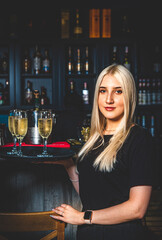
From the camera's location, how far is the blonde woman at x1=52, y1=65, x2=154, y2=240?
0.94m

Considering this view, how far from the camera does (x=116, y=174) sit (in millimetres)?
1018

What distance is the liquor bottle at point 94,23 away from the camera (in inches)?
133

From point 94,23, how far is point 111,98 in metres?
2.50

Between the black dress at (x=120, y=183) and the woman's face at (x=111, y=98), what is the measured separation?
0.11 metres

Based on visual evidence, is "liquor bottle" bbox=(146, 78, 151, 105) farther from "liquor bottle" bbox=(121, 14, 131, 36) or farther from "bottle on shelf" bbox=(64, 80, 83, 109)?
"bottle on shelf" bbox=(64, 80, 83, 109)

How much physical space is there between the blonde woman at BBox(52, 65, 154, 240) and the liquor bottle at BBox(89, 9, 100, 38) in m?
2.39

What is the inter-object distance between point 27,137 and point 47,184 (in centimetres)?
41

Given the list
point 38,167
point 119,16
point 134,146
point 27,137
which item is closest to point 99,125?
point 134,146

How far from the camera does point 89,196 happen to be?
1064 millimetres

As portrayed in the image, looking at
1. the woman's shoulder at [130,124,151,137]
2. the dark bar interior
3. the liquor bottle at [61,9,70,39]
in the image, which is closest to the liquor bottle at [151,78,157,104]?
the dark bar interior

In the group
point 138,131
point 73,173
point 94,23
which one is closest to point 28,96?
point 94,23

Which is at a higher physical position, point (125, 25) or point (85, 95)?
point (125, 25)

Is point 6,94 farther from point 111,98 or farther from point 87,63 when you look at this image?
point 111,98

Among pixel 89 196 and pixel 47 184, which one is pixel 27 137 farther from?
pixel 89 196
